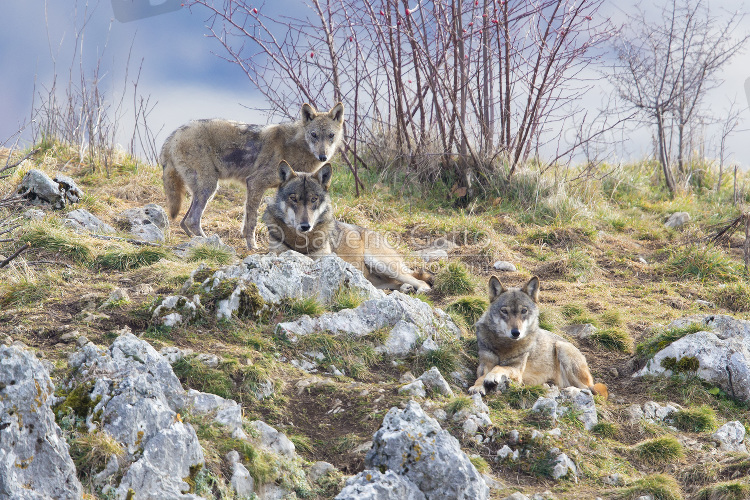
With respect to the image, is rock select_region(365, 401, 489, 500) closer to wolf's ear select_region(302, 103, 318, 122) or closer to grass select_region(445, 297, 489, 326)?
grass select_region(445, 297, 489, 326)

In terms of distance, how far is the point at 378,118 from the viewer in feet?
44.9

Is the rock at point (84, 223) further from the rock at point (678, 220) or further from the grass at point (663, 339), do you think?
the rock at point (678, 220)

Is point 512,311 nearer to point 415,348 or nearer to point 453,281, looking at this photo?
point 415,348

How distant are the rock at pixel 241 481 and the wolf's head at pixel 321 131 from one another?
6.60 m

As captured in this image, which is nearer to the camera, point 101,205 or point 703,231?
point 101,205

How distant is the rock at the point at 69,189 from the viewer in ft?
31.5

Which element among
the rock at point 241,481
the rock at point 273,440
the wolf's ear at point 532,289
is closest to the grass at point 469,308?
the wolf's ear at point 532,289

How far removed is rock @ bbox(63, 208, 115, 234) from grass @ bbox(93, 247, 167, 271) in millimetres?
1257

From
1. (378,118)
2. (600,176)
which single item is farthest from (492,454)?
(600,176)

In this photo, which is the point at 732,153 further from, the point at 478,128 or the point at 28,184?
the point at 28,184

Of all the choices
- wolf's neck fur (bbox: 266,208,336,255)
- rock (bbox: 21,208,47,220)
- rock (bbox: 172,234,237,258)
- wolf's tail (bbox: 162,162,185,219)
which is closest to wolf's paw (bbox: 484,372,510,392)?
wolf's neck fur (bbox: 266,208,336,255)

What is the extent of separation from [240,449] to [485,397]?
257 centimetres

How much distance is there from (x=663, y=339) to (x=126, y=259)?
635 cm

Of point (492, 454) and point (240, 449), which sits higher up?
point (240, 449)
